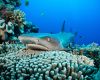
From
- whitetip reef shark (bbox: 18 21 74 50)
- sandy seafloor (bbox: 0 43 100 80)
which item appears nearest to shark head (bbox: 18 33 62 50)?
whitetip reef shark (bbox: 18 21 74 50)

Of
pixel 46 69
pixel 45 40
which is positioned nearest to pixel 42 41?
pixel 45 40

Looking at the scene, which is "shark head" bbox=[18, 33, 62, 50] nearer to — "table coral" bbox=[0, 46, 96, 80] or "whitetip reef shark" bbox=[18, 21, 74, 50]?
"whitetip reef shark" bbox=[18, 21, 74, 50]

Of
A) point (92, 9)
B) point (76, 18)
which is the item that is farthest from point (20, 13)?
point (76, 18)

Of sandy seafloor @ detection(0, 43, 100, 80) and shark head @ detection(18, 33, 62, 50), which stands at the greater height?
shark head @ detection(18, 33, 62, 50)

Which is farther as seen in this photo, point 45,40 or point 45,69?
point 45,40

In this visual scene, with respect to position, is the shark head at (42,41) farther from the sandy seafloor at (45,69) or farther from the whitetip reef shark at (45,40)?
the sandy seafloor at (45,69)

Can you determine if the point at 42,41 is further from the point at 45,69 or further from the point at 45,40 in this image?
the point at 45,69

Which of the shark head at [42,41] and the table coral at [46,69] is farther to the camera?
the shark head at [42,41]

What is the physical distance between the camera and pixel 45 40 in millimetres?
4973

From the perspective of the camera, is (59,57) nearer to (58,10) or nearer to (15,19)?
(15,19)

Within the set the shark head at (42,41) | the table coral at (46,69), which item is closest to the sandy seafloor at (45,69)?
the table coral at (46,69)

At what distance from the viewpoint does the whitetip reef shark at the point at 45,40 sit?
473 centimetres

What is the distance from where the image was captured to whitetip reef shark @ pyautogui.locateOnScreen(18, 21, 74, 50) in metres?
4.73

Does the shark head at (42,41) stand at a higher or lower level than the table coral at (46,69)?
higher
